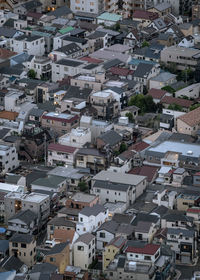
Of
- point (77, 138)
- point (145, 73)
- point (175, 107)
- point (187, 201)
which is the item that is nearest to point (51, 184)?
point (77, 138)

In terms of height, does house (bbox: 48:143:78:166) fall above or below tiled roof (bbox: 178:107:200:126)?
below

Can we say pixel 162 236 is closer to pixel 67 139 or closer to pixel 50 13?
pixel 67 139

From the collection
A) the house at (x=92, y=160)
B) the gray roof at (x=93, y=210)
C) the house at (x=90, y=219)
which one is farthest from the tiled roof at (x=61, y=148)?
the house at (x=90, y=219)

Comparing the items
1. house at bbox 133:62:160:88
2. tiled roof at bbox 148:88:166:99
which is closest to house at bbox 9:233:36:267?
tiled roof at bbox 148:88:166:99

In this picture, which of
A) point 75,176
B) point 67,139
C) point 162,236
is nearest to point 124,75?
point 67,139

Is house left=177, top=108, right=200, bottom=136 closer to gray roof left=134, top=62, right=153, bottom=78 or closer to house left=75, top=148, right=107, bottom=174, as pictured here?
house left=75, top=148, right=107, bottom=174

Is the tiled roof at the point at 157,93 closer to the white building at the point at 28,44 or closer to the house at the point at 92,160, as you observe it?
the house at the point at 92,160
